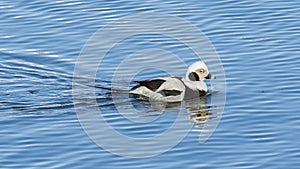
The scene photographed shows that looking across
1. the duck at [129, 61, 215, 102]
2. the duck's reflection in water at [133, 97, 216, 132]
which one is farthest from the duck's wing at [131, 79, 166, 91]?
the duck's reflection in water at [133, 97, 216, 132]

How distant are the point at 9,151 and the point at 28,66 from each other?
4703mm

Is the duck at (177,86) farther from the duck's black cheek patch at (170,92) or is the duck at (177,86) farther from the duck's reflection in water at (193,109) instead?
the duck's reflection in water at (193,109)

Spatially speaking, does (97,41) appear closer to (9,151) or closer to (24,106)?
(24,106)

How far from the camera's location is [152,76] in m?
A: 18.1

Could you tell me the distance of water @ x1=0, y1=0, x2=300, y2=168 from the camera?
1352cm

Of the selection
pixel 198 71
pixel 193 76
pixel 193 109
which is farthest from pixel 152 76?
pixel 193 109

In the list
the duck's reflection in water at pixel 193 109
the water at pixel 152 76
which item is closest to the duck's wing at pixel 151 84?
the duck's reflection in water at pixel 193 109

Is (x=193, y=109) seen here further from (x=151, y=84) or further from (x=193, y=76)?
(x=193, y=76)

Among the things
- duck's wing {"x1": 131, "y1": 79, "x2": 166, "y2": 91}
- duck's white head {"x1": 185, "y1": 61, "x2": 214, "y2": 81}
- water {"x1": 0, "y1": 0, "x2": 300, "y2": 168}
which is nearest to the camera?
water {"x1": 0, "y1": 0, "x2": 300, "y2": 168}

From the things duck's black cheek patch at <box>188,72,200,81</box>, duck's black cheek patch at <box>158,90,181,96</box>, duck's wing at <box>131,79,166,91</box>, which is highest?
duck's black cheek patch at <box>188,72,200,81</box>

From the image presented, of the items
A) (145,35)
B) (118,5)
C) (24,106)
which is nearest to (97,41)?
(145,35)

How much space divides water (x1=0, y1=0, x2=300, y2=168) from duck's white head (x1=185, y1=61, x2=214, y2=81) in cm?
41

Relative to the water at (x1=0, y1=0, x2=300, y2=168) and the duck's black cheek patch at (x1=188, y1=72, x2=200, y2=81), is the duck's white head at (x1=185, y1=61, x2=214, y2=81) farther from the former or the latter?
the water at (x1=0, y1=0, x2=300, y2=168)

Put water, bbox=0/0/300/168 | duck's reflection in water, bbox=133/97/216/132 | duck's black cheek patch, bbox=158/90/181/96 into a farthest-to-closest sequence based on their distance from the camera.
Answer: duck's black cheek patch, bbox=158/90/181/96 < duck's reflection in water, bbox=133/97/216/132 < water, bbox=0/0/300/168
